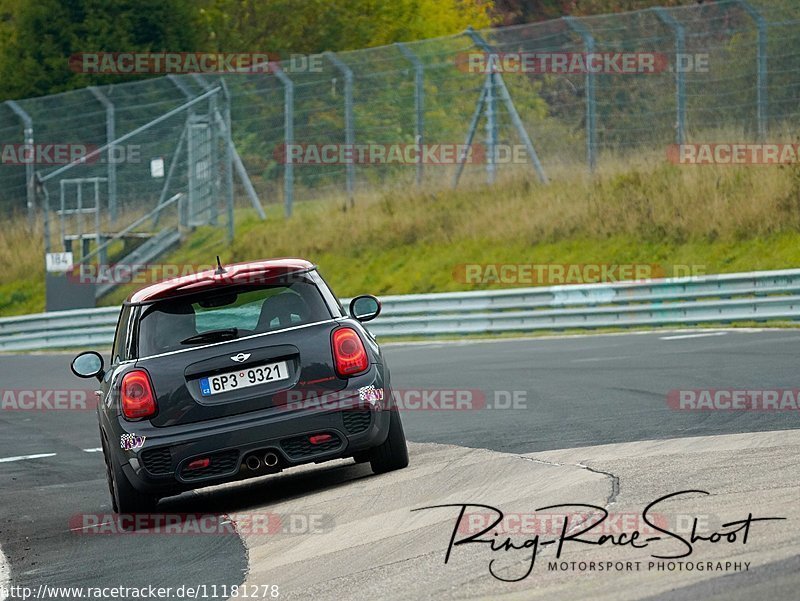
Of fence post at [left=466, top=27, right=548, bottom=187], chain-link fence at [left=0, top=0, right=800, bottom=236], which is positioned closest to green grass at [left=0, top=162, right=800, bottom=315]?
chain-link fence at [left=0, top=0, right=800, bottom=236]

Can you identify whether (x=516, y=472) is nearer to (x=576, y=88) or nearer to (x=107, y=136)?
(x=576, y=88)

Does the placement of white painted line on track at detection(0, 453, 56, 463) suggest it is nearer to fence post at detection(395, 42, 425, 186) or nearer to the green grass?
the green grass

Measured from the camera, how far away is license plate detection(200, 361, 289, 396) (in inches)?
360

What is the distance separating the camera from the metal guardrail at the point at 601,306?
2220cm

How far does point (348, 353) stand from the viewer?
30.7 feet

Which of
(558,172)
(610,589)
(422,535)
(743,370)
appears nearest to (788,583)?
(610,589)

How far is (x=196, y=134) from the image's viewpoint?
119 ft

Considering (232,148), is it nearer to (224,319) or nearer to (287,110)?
(287,110)

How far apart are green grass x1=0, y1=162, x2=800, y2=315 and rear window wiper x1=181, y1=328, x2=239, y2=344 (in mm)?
18180

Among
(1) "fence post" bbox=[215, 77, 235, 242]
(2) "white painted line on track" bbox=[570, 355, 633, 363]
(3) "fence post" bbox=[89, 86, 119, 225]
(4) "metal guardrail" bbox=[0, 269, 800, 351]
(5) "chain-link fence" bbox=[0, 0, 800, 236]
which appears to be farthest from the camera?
(3) "fence post" bbox=[89, 86, 119, 225]

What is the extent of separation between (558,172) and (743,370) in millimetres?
17767

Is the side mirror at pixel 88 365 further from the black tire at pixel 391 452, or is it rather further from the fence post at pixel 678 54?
the fence post at pixel 678 54

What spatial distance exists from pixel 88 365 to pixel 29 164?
28192 millimetres

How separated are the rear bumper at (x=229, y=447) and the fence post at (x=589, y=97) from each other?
68.9ft
